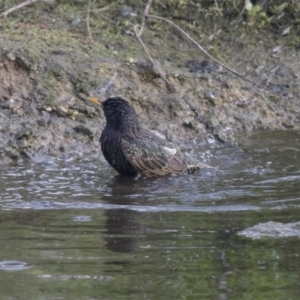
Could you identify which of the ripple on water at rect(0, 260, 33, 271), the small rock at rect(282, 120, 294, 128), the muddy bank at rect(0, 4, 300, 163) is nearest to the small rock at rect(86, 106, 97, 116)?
the muddy bank at rect(0, 4, 300, 163)

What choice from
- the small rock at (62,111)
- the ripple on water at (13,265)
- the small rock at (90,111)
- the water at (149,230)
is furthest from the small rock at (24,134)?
the ripple on water at (13,265)

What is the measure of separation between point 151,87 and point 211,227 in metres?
4.87

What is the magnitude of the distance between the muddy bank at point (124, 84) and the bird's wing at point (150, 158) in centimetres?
82

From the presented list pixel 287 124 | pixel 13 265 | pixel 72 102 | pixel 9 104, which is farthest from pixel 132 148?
pixel 13 265

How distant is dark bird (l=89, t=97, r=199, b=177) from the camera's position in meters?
9.85

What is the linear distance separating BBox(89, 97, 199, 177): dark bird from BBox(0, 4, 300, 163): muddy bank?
0.65 m

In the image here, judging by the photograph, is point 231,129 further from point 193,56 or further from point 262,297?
point 262,297

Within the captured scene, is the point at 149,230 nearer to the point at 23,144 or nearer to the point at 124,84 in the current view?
the point at 23,144

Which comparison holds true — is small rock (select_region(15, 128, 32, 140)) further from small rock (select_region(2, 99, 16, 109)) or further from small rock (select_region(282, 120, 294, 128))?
small rock (select_region(282, 120, 294, 128))

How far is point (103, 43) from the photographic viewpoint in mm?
12211

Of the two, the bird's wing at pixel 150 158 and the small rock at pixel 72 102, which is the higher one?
the small rock at pixel 72 102

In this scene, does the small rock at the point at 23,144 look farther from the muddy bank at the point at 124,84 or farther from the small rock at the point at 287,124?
the small rock at the point at 287,124

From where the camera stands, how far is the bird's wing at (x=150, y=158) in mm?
9922

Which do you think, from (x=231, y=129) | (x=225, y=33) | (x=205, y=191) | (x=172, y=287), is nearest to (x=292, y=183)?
(x=205, y=191)
